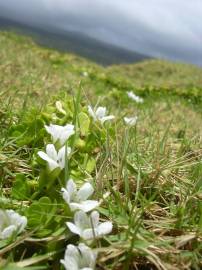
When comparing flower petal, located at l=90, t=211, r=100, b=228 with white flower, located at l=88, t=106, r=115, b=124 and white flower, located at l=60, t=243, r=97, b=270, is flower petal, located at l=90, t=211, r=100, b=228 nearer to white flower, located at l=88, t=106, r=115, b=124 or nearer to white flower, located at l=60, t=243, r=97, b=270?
white flower, located at l=60, t=243, r=97, b=270

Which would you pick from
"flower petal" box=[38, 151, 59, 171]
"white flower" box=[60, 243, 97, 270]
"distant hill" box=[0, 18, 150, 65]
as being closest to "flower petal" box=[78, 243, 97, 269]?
"white flower" box=[60, 243, 97, 270]

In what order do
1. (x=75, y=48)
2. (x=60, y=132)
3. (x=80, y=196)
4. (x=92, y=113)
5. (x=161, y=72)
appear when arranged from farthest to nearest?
(x=75, y=48) → (x=161, y=72) → (x=92, y=113) → (x=60, y=132) → (x=80, y=196)

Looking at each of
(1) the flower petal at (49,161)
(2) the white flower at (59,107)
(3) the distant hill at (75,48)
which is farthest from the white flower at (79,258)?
(3) the distant hill at (75,48)

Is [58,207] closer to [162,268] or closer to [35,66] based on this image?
[162,268]

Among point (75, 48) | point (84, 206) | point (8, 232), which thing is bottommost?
point (75, 48)

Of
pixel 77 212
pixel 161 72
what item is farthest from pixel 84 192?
pixel 161 72

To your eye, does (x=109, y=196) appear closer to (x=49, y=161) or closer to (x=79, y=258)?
(x=49, y=161)
